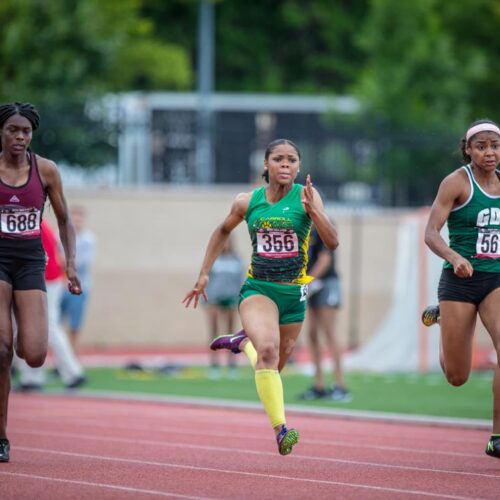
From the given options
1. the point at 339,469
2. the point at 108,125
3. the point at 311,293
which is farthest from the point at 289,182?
the point at 108,125

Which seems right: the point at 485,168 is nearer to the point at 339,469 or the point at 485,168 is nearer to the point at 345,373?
the point at 339,469

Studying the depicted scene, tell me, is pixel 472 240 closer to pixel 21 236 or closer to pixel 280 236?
pixel 280 236

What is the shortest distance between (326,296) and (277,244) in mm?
6579

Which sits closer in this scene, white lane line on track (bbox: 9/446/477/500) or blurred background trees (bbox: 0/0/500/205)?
white lane line on track (bbox: 9/446/477/500)

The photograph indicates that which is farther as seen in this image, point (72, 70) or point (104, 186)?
point (72, 70)

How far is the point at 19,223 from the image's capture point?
10133mm

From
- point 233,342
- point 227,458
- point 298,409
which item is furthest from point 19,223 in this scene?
point 298,409

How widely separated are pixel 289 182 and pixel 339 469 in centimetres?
206

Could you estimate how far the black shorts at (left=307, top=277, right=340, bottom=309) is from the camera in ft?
54.9

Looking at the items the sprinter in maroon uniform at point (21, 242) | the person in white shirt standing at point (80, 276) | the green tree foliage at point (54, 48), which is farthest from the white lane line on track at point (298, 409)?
the green tree foliage at point (54, 48)

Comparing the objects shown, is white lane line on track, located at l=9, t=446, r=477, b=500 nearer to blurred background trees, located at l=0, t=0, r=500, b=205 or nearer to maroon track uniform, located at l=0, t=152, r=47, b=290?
maroon track uniform, located at l=0, t=152, r=47, b=290

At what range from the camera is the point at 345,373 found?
72.8 feet

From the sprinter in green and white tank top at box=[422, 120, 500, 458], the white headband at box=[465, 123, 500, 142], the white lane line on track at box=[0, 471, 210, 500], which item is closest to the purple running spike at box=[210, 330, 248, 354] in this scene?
the sprinter in green and white tank top at box=[422, 120, 500, 458]

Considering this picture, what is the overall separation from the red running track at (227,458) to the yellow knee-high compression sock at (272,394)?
A: 1.23ft
